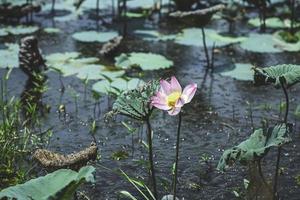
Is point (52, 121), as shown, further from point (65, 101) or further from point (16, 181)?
point (16, 181)

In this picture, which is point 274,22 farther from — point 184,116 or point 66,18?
point 184,116

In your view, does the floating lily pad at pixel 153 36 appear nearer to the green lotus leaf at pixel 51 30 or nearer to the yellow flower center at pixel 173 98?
the green lotus leaf at pixel 51 30

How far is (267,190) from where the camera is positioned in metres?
2.48

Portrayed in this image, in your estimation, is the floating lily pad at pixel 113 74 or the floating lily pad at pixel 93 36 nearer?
the floating lily pad at pixel 113 74

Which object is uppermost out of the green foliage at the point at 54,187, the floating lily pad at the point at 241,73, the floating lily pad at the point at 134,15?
the green foliage at the point at 54,187

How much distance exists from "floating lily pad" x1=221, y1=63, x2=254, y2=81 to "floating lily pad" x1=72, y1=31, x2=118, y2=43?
139cm

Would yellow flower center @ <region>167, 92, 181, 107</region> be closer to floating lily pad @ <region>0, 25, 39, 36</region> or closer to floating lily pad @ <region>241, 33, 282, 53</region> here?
floating lily pad @ <region>241, 33, 282, 53</region>

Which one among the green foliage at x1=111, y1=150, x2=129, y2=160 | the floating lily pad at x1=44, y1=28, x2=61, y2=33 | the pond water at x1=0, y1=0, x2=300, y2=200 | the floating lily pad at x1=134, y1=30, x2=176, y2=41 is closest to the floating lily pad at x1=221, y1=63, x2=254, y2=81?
the pond water at x1=0, y1=0, x2=300, y2=200

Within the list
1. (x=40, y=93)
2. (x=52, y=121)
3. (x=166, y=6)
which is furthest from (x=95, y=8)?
(x=52, y=121)

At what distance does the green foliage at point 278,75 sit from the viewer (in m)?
2.29

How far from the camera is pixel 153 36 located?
5492 millimetres

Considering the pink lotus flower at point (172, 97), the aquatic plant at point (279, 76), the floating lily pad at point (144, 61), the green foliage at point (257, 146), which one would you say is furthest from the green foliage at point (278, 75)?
the floating lily pad at point (144, 61)

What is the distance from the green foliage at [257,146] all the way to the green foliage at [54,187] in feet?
1.95

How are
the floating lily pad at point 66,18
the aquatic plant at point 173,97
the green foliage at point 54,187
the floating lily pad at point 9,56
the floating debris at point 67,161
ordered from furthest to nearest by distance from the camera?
the floating lily pad at point 66,18 < the floating lily pad at point 9,56 < the floating debris at point 67,161 < the aquatic plant at point 173,97 < the green foliage at point 54,187
